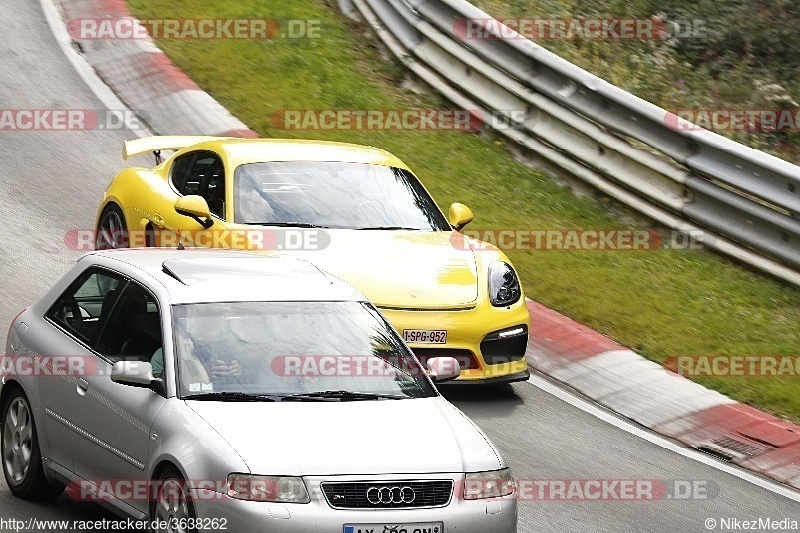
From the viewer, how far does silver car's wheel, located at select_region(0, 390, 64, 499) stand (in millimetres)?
6887

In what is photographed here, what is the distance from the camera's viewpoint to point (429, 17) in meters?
15.7

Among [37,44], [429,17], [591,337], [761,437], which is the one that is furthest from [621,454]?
[37,44]

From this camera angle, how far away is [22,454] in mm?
7051

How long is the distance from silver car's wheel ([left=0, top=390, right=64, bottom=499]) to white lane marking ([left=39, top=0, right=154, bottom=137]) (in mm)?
7591

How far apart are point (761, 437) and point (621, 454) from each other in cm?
106

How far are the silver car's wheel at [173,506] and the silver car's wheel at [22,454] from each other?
1202mm

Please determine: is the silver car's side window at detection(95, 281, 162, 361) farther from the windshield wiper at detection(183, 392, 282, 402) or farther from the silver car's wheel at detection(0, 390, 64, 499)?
the silver car's wheel at detection(0, 390, 64, 499)

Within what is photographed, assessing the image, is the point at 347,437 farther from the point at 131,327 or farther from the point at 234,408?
the point at 131,327

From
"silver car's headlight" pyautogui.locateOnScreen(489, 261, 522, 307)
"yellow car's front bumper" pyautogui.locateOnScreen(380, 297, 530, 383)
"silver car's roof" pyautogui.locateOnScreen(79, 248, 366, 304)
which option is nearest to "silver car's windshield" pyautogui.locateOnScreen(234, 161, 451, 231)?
"silver car's headlight" pyautogui.locateOnScreen(489, 261, 522, 307)

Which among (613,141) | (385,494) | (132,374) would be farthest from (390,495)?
(613,141)

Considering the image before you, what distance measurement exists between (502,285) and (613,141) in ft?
13.5

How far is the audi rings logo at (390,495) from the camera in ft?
18.4

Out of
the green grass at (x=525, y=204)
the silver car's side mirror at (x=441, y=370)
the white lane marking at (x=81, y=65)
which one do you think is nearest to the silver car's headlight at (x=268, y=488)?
the silver car's side mirror at (x=441, y=370)

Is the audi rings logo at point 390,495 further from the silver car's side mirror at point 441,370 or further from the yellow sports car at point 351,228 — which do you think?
the yellow sports car at point 351,228
